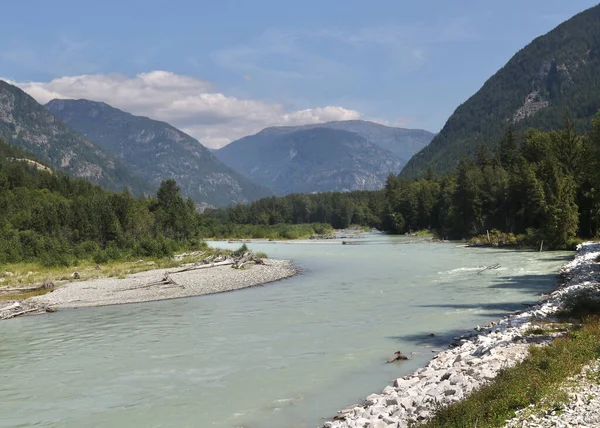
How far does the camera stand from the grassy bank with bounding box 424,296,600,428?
9297 mm

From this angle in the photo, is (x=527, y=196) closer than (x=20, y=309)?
No

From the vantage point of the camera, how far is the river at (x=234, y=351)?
14.4 metres

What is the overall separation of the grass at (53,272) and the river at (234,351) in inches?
562

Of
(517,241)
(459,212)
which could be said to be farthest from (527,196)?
(459,212)

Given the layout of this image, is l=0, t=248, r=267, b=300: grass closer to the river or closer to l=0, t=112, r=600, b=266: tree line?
l=0, t=112, r=600, b=266: tree line

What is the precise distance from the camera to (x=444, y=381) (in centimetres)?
1253

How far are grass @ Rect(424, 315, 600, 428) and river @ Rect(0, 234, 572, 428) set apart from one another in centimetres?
452

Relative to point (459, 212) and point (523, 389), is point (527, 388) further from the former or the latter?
point (459, 212)

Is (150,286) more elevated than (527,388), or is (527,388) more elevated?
(527,388)

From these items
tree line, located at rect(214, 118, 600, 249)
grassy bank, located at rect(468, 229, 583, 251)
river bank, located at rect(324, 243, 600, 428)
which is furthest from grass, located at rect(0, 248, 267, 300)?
tree line, located at rect(214, 118, 600, 249)

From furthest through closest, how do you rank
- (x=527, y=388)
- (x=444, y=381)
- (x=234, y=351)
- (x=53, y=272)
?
(x=53, y=272) < (x=234, y=351) < (x=444, y=381) < (x=527, y=388)

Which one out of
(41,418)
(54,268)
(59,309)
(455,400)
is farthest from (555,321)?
(54,268)

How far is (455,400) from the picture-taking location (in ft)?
35.6

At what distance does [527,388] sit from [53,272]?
185 feet
